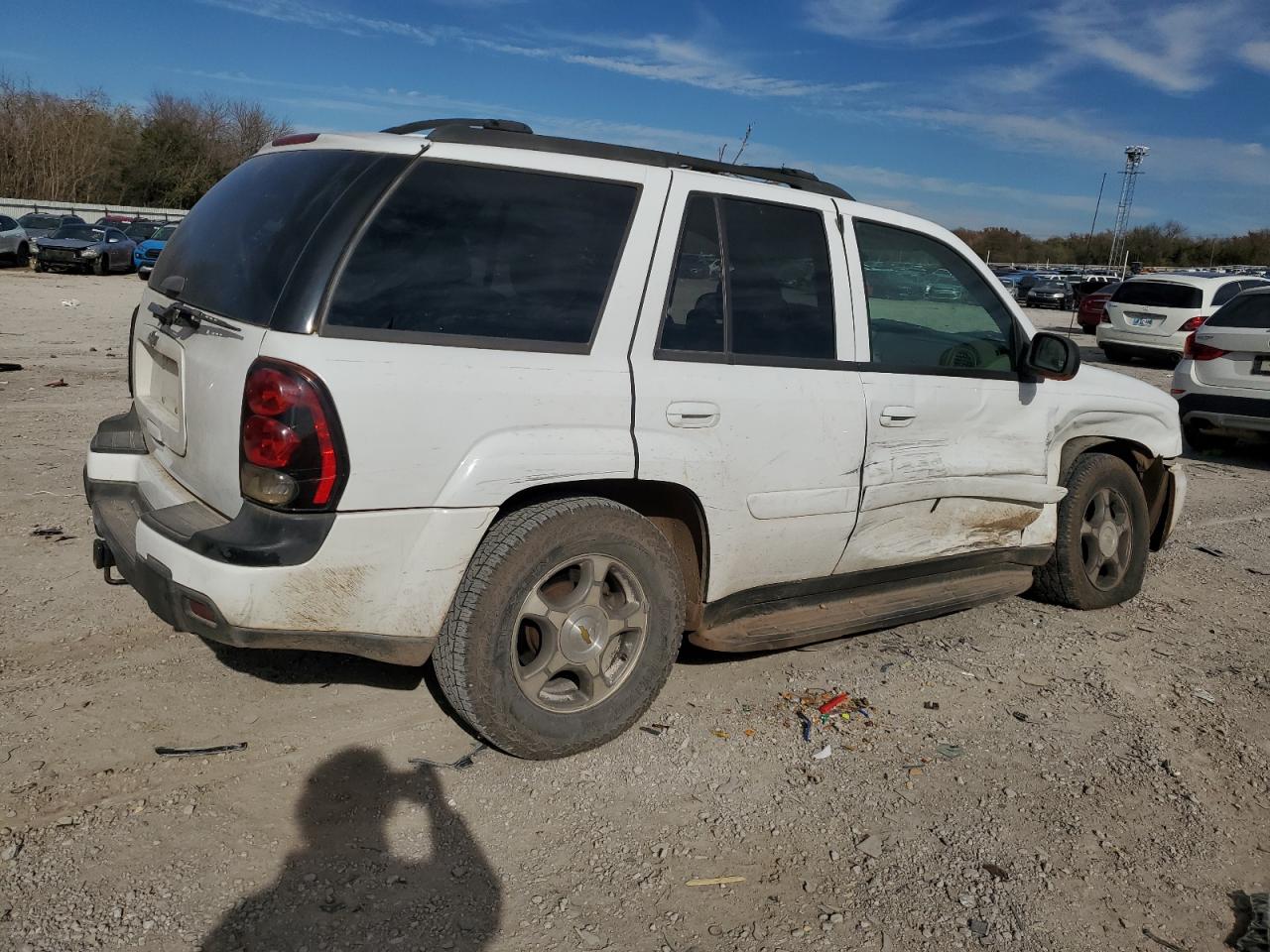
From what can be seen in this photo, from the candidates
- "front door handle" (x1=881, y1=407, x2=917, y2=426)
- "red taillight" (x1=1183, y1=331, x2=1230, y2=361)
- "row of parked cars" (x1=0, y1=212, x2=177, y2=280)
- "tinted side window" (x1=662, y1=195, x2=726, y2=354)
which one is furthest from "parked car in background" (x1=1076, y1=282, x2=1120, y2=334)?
"tinted side window" (x1=662, y1=195, x2=726, y2=354)

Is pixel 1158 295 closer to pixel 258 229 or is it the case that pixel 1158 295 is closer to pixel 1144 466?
pixel 1144 466

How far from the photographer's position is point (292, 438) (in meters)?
2.77

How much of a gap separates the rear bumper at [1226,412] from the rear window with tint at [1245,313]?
81 cm

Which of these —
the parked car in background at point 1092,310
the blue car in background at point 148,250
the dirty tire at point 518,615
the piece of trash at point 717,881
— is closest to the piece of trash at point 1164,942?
the piece of trash at point 717,881

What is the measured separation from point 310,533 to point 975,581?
3.10 m

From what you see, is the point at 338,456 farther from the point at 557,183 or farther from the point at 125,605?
the point at 125,605

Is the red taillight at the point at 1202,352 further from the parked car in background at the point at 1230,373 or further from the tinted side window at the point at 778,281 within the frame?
the tinted side window at the point at 778,281

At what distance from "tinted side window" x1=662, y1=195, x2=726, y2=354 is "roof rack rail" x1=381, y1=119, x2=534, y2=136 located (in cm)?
65

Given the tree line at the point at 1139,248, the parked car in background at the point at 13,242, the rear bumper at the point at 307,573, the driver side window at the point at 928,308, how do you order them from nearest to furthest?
1. the rear bumper at the point at 307,573
2. the driver side window at the point at 928,308
3. the parked car in background at the point at 13,242
4. the tree line at the point at 1139,248

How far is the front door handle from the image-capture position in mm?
3980

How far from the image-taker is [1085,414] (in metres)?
4.86

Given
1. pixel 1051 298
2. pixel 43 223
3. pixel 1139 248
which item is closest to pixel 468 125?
pixel 43 223

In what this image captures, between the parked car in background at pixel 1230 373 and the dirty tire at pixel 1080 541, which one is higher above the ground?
the parked car in background at pixel 1230 373

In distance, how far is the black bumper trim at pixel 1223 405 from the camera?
30.7 feet
